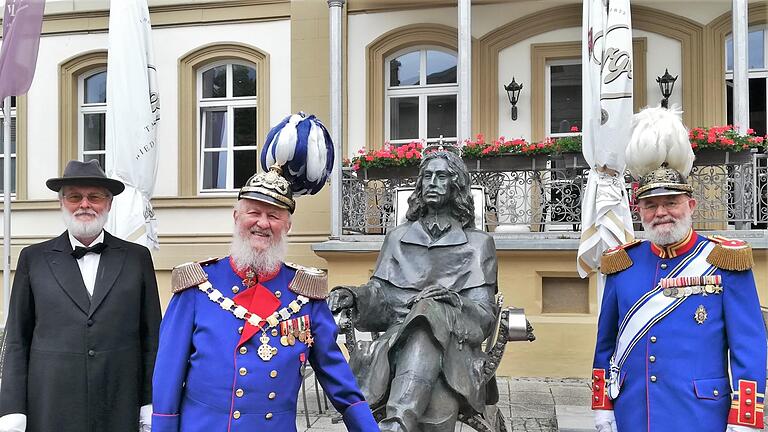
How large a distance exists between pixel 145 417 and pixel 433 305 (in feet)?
4.90

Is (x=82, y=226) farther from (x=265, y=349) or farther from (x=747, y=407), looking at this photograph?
(x=747, y=407)

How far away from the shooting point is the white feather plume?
3.14 meters

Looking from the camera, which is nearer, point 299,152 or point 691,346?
point 299,152

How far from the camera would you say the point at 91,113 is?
11320mm

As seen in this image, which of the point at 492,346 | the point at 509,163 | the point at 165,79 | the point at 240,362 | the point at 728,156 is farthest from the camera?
the point at 165,79

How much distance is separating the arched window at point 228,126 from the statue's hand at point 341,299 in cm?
693

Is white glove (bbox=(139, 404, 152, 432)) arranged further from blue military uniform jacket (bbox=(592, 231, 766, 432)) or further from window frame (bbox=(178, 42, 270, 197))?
window frame (bbox=(178, 42, 270, 197))

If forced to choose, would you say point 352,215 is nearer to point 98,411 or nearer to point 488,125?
point 488,125

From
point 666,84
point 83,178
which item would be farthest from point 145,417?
point 666,84

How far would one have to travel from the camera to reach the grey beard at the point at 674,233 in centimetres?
296

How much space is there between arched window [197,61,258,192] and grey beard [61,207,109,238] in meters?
7.63

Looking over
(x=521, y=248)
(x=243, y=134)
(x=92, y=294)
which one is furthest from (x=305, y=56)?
(x=92, y=294)

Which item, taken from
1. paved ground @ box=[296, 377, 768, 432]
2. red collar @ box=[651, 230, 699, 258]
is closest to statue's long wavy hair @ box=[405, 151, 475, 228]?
Answer: paved ground @ box=[296, 377, 768, 432]

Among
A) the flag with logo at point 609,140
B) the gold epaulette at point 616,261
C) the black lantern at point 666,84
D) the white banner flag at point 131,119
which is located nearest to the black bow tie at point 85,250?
the gold epaulette at point 616,261
